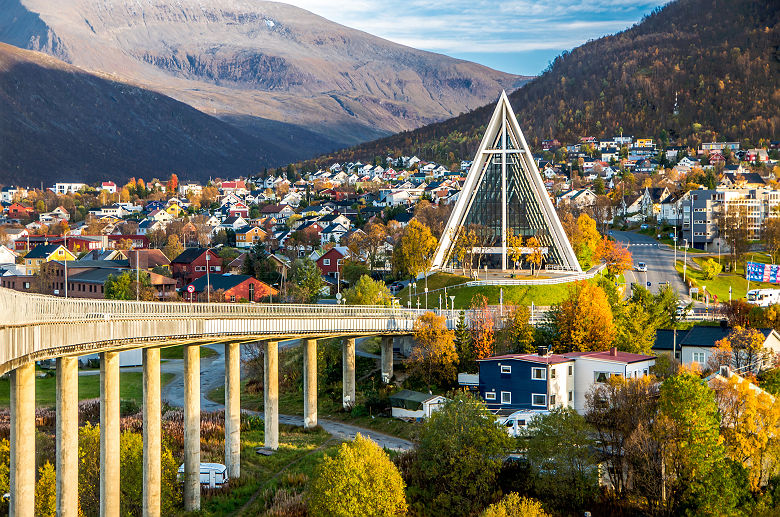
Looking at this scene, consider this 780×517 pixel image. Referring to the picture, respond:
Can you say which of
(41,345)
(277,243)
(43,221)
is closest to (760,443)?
(41,345)

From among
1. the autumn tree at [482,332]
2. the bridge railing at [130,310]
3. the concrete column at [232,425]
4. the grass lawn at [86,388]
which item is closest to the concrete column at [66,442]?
the bridge railing at [130,310]

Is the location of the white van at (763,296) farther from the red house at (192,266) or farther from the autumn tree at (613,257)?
the red house at (192,266)

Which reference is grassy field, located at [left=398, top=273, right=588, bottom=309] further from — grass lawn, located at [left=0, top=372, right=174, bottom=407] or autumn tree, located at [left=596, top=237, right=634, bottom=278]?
→ grass lawn, located at [left=0, top=372, right=174, bottom=407]

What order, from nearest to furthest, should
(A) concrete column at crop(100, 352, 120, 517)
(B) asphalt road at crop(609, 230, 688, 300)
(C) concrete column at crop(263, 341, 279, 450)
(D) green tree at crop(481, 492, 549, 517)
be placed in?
(D) green tree at crop(481, 492, 549, 517) → (A) concrete column at crop(100, 352, 120, 517) → (C) concrete column at crop(263, 341, 279, 450) → (B) asphalt road at crop(609, 230, 688, 300)

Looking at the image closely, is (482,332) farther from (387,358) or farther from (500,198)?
(500,198)

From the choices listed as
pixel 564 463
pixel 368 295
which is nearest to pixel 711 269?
pixel 368 295

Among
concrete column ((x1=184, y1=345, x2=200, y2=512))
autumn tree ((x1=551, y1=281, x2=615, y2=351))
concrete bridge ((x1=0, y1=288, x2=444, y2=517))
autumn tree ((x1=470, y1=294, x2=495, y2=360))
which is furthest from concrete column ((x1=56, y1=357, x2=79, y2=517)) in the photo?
autumn tree ((x1=551, y1=281, x2=615, y2=351))
